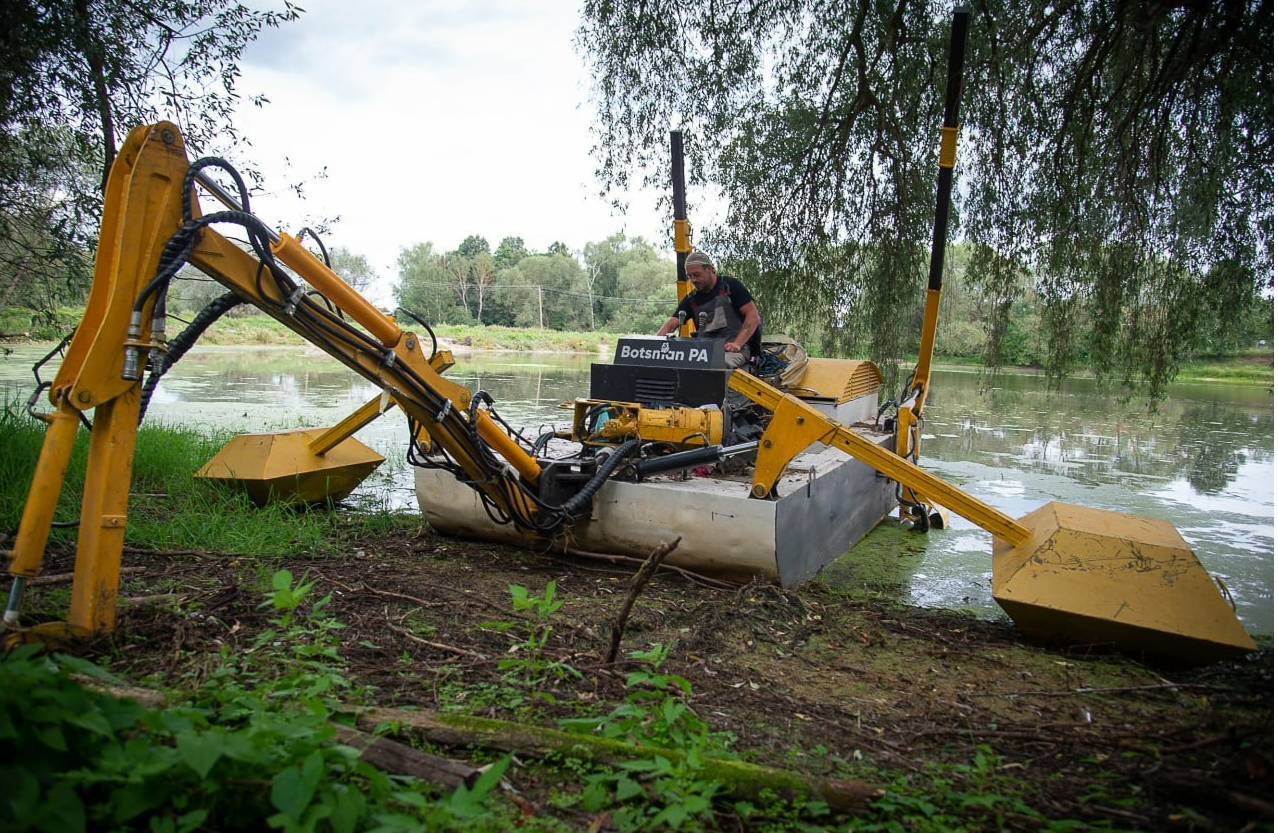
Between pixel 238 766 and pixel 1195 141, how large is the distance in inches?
269

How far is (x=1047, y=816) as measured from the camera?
2.36m

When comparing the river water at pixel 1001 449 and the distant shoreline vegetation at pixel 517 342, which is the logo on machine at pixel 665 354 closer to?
the river water at pixel 1001 449

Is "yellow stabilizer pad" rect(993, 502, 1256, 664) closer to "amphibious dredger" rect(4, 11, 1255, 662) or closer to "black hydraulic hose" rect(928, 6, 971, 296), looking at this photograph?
"amphibious dredger" rect(4, 11, 1255, 662)

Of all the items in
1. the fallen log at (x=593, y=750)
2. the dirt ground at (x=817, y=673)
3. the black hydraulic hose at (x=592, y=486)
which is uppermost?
the black hydraulic hose at (x=592, y=486)

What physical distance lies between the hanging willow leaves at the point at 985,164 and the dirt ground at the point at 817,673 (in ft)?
10.7

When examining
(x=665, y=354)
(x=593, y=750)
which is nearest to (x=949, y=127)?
(x=665, y=354)

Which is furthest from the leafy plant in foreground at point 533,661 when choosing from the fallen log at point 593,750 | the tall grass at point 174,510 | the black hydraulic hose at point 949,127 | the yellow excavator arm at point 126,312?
the black hydraulic hose at point 949,127

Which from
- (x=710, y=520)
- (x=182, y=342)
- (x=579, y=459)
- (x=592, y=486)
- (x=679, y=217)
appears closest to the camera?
(x=182, y=342)

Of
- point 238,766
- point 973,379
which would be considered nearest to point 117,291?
point 238,766

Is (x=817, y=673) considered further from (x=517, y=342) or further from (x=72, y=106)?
(x=517, y=342)

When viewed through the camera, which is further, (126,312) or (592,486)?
(592,486)

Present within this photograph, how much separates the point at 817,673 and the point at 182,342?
3.01 metres

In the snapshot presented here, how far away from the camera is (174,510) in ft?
19.0

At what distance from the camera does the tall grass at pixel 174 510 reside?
16.8ft
